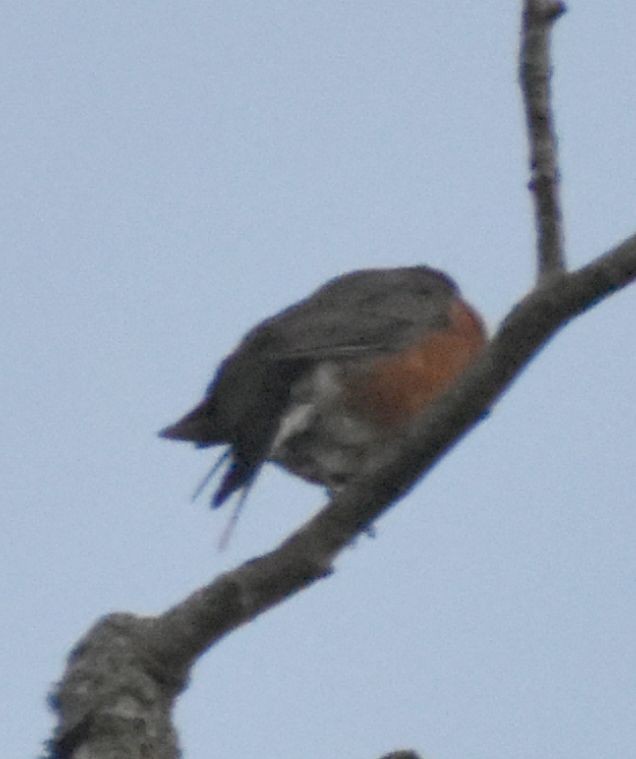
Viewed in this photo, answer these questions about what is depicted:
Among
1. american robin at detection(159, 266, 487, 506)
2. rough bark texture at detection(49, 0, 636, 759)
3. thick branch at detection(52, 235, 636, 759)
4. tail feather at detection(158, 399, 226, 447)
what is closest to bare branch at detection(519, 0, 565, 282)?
rough bark texture at detection(49, 0, 636, 759)

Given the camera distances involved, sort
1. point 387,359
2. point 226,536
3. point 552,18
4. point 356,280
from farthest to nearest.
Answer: point 356,280
point 387,359
point 226,536
point 552,18

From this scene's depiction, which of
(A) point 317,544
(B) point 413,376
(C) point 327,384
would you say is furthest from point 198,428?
(A) point 317,544

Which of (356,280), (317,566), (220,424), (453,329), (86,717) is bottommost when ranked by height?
(86,717)

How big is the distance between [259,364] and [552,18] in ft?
12.5

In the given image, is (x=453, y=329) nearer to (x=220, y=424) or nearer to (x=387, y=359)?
(x=387, y=359)

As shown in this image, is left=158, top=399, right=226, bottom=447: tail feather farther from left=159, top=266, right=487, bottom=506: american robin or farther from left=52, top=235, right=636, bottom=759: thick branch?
left=52, top=235, right=636, bottom=759: thick branch

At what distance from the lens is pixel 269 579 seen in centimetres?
402

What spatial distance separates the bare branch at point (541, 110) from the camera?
13.2ft

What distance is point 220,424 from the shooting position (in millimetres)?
7402

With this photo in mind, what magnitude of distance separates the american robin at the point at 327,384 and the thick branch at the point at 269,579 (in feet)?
8.85

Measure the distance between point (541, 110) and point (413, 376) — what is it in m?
4.08

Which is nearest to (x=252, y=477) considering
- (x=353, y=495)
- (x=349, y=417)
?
(x=349, y=417)

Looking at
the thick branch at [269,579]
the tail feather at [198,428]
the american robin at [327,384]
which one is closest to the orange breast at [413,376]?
the american robin at [327,384]

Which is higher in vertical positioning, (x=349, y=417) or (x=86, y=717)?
(x=349, y=417)
